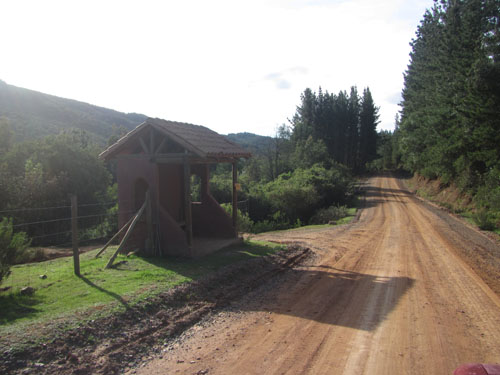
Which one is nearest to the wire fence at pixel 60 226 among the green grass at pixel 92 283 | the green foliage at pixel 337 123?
the green grass at pixel 92 283

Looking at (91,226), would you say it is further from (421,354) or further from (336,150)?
(336,150)

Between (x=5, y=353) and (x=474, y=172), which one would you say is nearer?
(x=5, y=353)

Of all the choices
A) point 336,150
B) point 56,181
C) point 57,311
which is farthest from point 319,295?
point 336,150

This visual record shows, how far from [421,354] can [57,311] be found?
596cm

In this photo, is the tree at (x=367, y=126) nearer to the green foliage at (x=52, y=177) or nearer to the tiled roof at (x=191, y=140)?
the green foliage at (x=52, y=177)

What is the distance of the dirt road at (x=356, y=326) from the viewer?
208 inches

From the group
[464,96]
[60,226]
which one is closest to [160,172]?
[60,226]

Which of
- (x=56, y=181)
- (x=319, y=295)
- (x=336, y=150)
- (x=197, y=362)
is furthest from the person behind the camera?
(x=336, y=150)

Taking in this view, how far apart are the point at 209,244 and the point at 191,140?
3708 millimetres

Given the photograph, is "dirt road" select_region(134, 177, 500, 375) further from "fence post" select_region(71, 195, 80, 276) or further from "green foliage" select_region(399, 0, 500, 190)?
"green foliage" select_region(399, 0, 500, 190)

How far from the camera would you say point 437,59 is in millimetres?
33844

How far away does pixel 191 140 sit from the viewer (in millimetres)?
11094

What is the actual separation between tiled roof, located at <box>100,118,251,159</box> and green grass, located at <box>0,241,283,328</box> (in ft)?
10.2

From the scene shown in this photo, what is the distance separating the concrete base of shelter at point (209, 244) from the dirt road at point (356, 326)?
293cm
